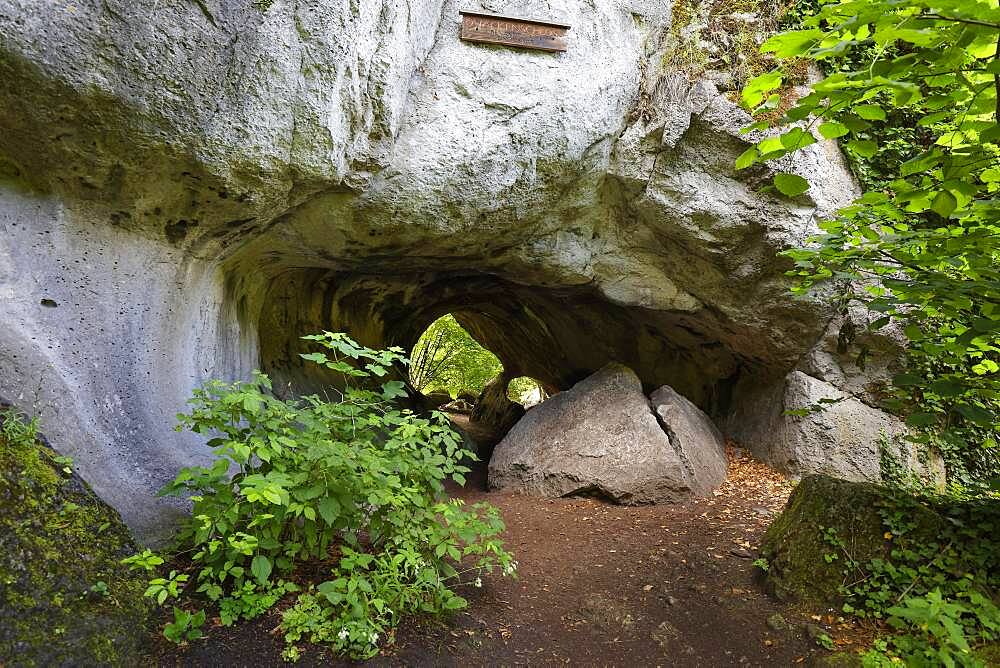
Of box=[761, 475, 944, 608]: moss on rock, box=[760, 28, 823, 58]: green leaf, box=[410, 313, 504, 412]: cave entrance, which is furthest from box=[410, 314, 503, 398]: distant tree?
box=[760, 28, 823, 58]: green leaf

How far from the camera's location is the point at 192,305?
13.8ft

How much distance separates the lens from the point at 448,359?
17484mm

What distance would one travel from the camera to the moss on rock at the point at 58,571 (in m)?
2.11

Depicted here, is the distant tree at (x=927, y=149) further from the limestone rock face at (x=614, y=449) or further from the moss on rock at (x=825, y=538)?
the limestone rock face at (x=614, y=449)

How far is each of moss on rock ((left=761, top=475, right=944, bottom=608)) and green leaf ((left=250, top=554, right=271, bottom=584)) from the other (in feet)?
9.42

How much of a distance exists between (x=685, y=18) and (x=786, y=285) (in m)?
2.84

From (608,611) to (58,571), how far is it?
9.25ft

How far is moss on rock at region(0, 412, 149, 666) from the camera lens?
211 cm

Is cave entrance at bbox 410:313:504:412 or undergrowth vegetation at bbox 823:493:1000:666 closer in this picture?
undergrowth vegetation at bbox 823:493:1000:666

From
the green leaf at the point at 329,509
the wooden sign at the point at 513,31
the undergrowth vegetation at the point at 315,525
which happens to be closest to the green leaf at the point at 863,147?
the undergrowth vegetation at the point at 315,525

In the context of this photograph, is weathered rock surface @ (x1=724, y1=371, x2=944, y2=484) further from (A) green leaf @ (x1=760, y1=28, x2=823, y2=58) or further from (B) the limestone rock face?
(A) green leaf @ (x1=760, y1=28, x2=823, y2=58)

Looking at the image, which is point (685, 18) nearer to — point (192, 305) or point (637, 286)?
point (637, 286)

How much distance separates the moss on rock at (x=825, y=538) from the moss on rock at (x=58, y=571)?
3.41 m

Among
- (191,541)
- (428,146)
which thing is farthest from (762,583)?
(428,146)
